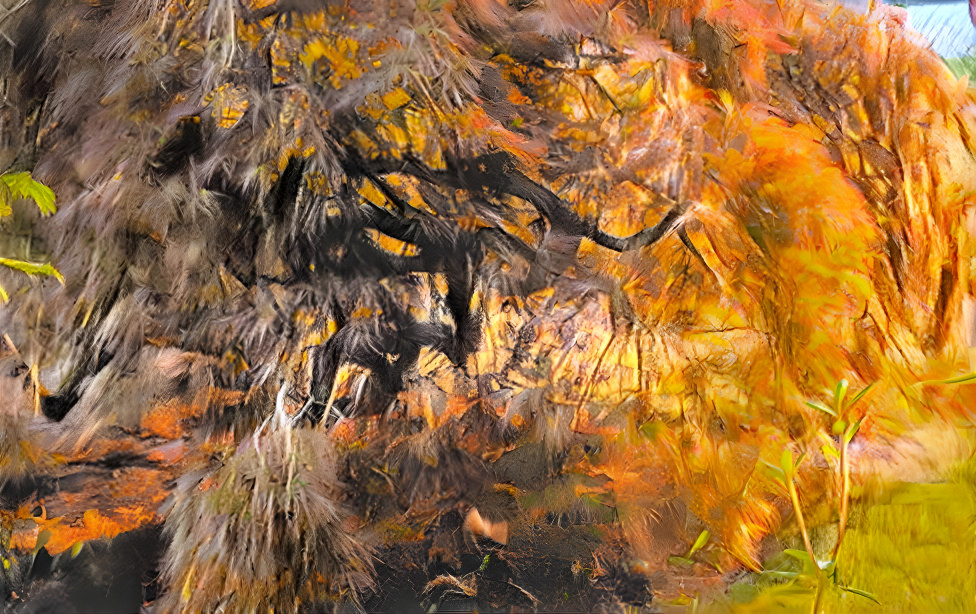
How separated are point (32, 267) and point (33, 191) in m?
0.10

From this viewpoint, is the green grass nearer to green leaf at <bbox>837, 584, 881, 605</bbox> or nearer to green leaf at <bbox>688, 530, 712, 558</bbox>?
green leaf at <bbox>837, 584, 881, 605</bbox>

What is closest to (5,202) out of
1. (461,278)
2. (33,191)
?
(33,191)

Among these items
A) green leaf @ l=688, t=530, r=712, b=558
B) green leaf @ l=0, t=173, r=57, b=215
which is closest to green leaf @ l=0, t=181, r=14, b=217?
green leaf @ l=0, t=173, r=57, b=215

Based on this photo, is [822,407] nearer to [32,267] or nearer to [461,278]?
[461,278]

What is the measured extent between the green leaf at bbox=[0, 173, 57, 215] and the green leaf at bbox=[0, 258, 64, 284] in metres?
0.07

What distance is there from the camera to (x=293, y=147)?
2.82 feet

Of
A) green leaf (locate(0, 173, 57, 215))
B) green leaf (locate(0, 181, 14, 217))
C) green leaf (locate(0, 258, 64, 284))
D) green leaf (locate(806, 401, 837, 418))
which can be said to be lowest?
green leaf (locate(0, 258, 64, 284))

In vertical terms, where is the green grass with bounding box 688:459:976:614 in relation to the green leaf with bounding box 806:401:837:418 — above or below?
below

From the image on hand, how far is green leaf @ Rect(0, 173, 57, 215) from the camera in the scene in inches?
33.7

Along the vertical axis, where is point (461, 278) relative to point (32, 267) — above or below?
above

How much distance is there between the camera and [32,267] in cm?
85

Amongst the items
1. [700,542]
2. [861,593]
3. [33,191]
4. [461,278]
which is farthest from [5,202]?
[861,593]

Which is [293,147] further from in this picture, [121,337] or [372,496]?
[372,496]

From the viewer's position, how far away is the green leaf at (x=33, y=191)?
0.85 metres
